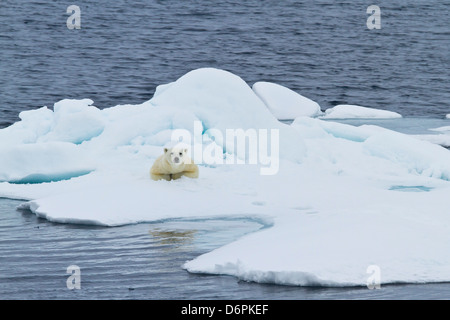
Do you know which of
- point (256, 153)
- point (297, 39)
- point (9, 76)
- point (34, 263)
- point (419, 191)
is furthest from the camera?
point (297, 39)

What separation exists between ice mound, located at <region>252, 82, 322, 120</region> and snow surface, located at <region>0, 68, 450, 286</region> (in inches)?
212

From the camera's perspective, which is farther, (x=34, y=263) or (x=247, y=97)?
(x=247, y=97)

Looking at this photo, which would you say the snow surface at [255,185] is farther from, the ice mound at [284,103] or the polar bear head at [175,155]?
the ice mound at [284,103]

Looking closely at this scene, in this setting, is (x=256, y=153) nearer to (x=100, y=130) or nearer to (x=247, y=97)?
(x=247, y=97)

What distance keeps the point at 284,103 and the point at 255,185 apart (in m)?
9.74

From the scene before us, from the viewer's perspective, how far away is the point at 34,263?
777cm

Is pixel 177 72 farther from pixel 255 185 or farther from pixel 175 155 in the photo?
pixel 175 155

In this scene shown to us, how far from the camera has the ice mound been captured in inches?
796

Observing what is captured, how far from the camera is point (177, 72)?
28.5m

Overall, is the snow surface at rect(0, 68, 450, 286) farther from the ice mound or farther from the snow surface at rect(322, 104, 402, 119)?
the snow surface at rect(322, 104, 402, 119)

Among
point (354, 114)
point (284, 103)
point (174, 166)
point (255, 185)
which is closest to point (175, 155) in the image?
point (174, 166)

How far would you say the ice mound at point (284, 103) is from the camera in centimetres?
2023
